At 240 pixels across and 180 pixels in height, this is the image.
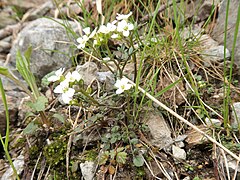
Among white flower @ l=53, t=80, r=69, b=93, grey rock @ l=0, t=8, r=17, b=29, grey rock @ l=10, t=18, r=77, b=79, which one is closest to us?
white flower @ l=53, t=80, r=69, b=93

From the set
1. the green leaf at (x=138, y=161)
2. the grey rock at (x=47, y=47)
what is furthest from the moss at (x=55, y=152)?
the grey rock at (x=47, y=47)

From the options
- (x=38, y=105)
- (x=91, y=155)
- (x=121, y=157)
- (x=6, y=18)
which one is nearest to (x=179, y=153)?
(x=121, y=157)

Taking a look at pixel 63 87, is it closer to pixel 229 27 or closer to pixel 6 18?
pixel 229 27

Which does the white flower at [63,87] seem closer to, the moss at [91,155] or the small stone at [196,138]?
the moss at [91,155]

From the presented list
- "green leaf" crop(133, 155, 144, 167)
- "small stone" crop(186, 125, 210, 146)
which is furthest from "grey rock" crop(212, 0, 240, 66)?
"green leaf" crop(133, 155, 144, 167)

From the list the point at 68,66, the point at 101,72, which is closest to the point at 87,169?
the point at 101,72

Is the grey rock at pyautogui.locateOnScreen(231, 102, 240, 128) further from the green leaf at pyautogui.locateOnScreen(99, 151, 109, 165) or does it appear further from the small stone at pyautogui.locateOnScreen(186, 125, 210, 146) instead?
the green leaf at pyautogui.locateOnScreen(99, 151, 109, 165)
